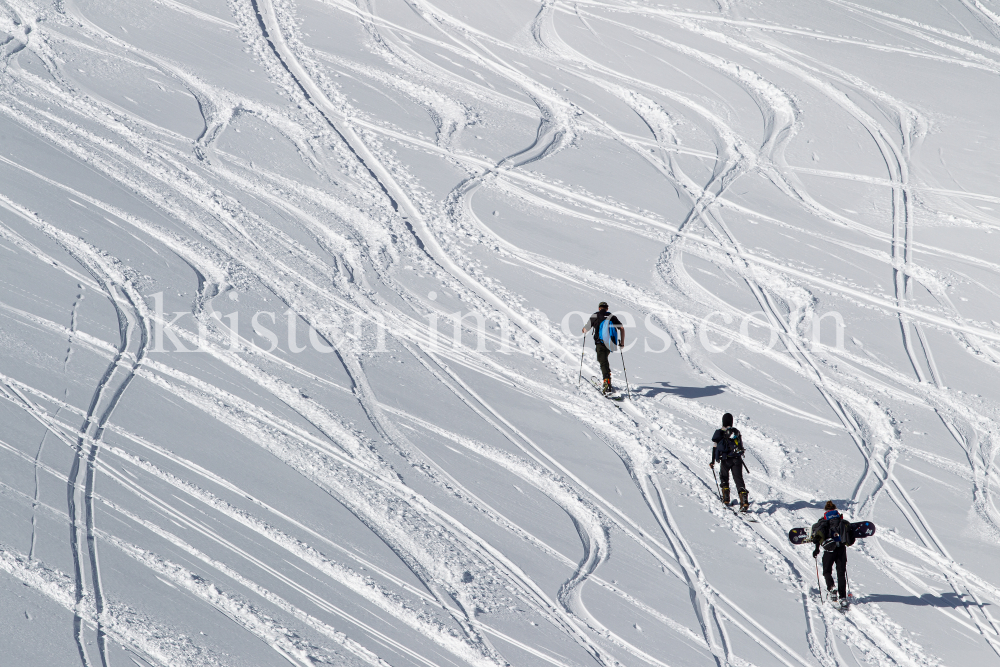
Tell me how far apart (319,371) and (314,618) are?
3992 mm

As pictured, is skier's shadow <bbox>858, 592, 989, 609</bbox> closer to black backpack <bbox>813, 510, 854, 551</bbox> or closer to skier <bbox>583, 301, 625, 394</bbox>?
black backpack <bbox>813, 510, 854, 551</bbox>

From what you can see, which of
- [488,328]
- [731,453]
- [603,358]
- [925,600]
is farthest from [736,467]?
[488,328]

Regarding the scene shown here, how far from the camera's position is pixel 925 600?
8664mm

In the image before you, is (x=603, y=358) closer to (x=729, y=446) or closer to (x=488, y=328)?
(x=488, y=328)

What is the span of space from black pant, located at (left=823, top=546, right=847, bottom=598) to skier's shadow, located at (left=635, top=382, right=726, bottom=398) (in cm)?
324

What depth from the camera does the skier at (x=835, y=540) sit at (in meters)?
8.31

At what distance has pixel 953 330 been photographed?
42.5 ft

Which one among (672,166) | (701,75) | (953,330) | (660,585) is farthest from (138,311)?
(701,75)

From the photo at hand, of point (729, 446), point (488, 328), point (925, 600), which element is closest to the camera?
point (925, 600)

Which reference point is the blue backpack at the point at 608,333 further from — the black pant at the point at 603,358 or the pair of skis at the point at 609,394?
the pair of skis at the point at 609,394

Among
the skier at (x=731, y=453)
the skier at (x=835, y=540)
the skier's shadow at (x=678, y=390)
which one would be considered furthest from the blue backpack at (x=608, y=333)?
the skier at (x=835, y=540)

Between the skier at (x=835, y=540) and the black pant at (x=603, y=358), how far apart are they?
10.9ft

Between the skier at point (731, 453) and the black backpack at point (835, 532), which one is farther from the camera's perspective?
the skier at point (731, 453)

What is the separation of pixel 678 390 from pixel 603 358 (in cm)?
115
